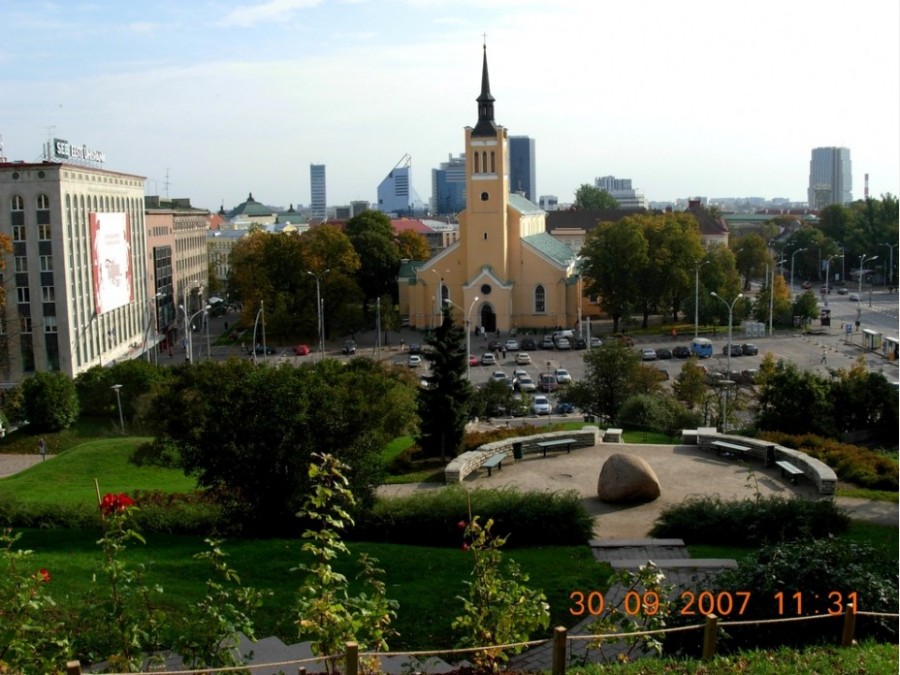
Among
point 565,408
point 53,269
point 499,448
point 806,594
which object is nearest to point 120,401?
point 53,269

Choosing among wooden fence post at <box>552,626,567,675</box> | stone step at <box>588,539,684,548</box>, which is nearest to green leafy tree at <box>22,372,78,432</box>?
stone step at <box>588,539,684,548</box>

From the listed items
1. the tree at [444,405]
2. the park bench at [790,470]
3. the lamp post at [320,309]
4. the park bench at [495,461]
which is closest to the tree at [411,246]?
the lamp post at [320,309]

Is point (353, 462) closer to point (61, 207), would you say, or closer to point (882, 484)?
Answer: point (882, 484)

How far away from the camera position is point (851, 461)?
20203 millimetres

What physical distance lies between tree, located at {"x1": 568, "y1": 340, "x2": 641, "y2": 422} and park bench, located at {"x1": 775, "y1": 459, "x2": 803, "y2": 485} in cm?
1163

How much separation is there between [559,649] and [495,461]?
12.8 meters

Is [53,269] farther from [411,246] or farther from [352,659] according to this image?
[352,659]

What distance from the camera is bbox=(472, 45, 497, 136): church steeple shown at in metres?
61.8

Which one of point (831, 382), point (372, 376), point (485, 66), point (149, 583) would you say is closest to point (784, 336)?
point (485, 66)

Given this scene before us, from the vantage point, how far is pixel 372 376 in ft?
86.0

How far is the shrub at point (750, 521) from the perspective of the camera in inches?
592

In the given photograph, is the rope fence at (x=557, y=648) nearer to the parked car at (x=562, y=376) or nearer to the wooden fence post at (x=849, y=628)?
the wooden fence post at (x=849, y=628)

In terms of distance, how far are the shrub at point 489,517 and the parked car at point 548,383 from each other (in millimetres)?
27801

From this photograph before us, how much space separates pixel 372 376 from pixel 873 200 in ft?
250
